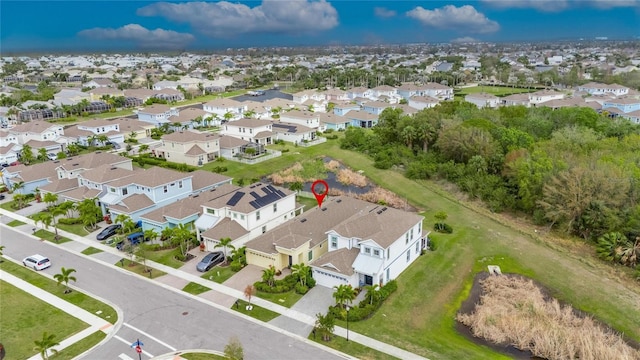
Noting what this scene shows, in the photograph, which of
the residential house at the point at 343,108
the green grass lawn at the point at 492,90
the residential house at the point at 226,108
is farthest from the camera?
the green grass lawn at the point at 492,90

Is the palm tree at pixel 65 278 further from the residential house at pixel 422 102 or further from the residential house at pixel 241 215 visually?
the residential house at pixel 422 102

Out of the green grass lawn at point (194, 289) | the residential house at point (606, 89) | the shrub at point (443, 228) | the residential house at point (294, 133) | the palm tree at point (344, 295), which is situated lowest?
the shrub at point (443, 228)

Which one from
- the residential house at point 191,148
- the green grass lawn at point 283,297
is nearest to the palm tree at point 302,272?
the green grass lawn at point 283,297

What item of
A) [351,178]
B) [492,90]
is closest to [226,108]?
[351,178]

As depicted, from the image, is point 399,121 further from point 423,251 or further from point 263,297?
point 263,297

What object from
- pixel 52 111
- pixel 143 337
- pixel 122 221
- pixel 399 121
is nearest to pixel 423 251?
pixel 143 337
